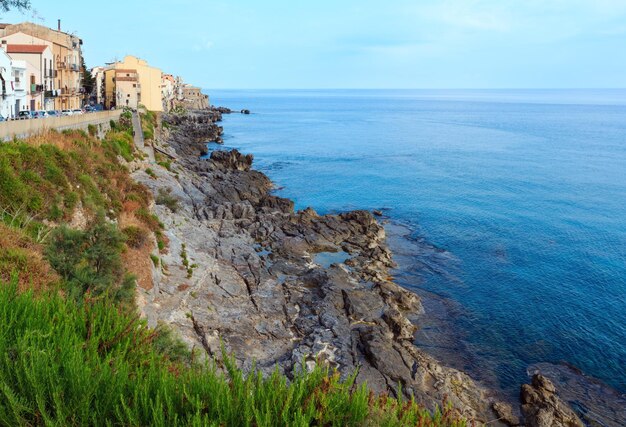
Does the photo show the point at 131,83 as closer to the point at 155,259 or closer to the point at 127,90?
the point at 127,90

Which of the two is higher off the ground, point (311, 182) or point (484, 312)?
point (311, 182)

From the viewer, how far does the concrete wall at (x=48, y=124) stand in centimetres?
2519

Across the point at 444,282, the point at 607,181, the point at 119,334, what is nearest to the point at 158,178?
the point at 444,282

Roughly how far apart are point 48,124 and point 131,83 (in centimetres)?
5956

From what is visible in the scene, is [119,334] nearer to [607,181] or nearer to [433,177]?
A: [433,177]

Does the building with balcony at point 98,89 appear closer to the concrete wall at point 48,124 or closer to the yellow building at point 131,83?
the yellow building at point 131,83

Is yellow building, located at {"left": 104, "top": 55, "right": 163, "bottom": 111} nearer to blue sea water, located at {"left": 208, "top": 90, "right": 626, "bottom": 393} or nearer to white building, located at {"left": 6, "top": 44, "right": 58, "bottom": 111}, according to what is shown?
white building, located at {"left": 6, "top": 44, "right": 58, "bottom": 111}

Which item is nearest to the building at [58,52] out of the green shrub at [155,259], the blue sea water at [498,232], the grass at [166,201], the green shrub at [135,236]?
the blue sea water at [498,232]

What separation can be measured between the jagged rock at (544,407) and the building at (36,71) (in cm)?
6101

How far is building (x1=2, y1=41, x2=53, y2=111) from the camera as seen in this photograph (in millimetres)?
60037

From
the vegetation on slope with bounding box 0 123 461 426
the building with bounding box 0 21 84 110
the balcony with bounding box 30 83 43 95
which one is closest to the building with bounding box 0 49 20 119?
the balcony with bounding box 30 83 43 95

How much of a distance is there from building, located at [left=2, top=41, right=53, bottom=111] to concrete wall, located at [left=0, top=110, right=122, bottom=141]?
19459mm

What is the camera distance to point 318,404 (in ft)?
25.8

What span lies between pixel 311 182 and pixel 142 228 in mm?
44674
